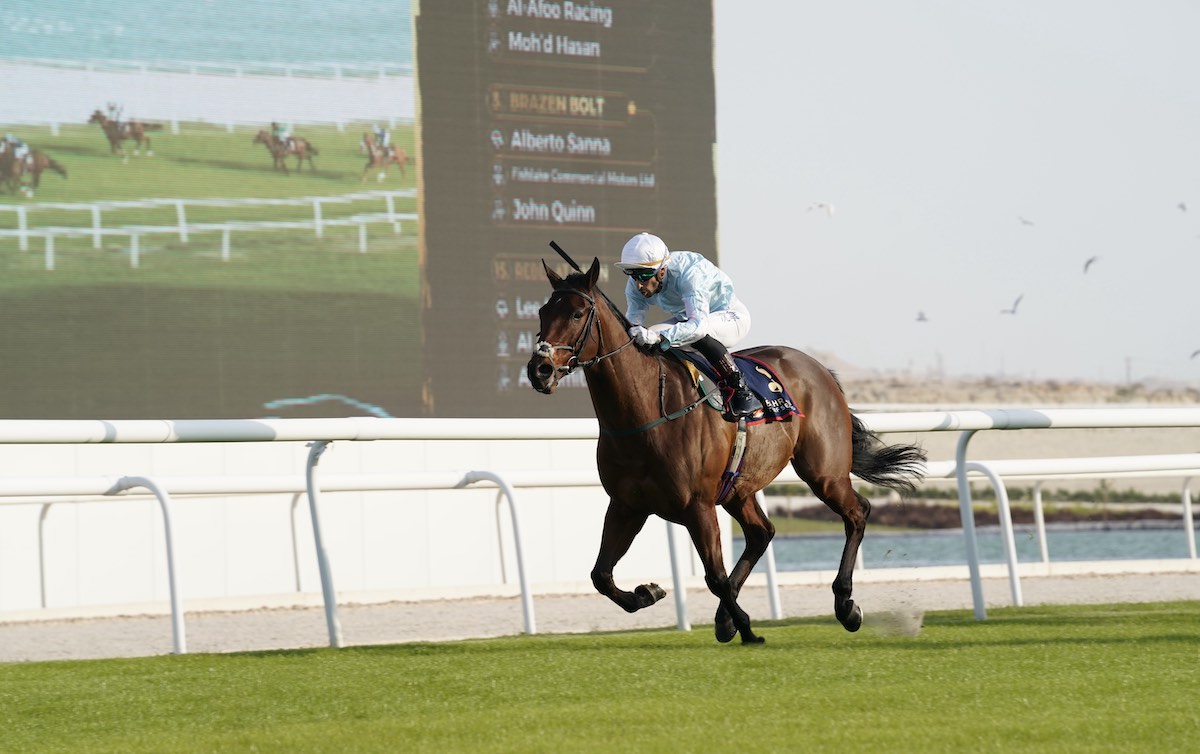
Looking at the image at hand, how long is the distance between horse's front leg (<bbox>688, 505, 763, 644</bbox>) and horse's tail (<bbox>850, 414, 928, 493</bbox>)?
1051 mm

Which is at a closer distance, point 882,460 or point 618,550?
point 618,550

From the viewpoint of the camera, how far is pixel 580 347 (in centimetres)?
426

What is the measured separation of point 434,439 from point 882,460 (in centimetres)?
Result: 154

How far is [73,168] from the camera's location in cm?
1343

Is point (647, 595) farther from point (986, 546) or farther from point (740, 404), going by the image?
point (986, 546)

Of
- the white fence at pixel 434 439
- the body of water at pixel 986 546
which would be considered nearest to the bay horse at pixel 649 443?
the white fence at pixel 434 439

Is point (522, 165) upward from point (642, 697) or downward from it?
upward

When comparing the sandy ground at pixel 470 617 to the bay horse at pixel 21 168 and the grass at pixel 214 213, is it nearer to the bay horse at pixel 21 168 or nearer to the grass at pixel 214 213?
the grass at pixel 214 213

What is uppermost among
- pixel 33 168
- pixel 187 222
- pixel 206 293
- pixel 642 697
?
pixel 33 168

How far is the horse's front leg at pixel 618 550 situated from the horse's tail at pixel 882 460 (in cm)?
119

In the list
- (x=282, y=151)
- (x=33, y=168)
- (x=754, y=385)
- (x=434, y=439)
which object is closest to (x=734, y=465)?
(x=754, y=385)

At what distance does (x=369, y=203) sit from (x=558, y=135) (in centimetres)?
180

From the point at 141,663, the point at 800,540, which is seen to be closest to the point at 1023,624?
the point at 141,663

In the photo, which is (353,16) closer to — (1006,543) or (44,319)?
(44,319)
